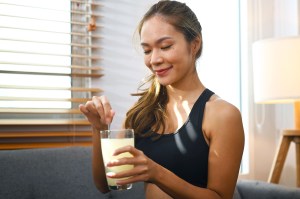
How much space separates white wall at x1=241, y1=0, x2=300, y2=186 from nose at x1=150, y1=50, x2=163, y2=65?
192 cm

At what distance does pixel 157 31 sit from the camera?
5.03ft

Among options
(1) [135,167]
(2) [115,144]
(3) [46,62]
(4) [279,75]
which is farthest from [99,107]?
(4) [279,75]

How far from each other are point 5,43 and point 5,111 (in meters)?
0.38

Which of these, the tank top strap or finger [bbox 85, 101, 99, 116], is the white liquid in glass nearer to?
finger [bbox 85, 101, 99, 116]

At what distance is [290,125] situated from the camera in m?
3.40

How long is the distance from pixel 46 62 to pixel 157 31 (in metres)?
0.97

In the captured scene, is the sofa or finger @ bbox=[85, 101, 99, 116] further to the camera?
the sofa

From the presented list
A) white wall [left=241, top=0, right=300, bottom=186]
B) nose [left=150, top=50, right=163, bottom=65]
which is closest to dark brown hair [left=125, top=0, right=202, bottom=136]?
nose [left=150, top=50, right=163, bottom=65]

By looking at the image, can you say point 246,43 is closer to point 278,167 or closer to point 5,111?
point 278,167

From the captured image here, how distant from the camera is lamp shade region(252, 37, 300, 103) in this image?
2611 millimetres

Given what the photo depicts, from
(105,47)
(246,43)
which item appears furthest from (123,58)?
(246,43)

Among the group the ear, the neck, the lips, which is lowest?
the neck

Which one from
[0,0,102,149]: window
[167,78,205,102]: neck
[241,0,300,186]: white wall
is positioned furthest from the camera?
[241,0,300,186]: white wall

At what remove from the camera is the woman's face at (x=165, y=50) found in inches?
59.0
